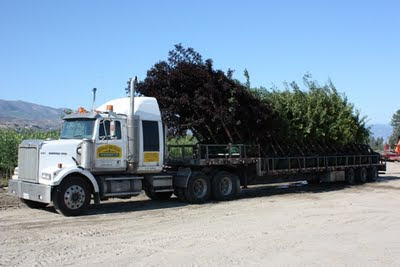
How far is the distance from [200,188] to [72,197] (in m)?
5.00

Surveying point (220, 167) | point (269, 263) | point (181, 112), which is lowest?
point (269, 263)

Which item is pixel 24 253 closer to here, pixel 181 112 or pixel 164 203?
pixel 164 203

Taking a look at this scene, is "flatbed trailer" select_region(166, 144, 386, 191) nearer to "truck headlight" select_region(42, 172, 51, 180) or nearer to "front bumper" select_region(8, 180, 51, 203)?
"truck headlight" select_region(42, 172, 51, 180)

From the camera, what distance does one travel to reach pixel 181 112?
62.6 feet

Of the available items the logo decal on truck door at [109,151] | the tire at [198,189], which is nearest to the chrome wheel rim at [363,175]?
the tire at [198,189]

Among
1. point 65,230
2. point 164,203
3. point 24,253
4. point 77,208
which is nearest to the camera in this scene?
point 24,253

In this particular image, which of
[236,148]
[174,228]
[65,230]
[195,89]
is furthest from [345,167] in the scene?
[65,230]

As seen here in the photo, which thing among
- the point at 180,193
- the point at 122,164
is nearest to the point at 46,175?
the point at 122,164

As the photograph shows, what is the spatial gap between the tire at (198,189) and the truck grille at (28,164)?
490 cm

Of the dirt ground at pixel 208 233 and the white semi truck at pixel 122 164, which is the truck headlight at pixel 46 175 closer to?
the white semi truck at pixel 122 164

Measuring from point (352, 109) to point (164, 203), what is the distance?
39.3ft

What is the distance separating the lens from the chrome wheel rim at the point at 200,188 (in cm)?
1719

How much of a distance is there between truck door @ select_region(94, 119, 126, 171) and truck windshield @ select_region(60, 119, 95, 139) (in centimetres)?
28

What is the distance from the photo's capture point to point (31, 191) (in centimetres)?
1406
